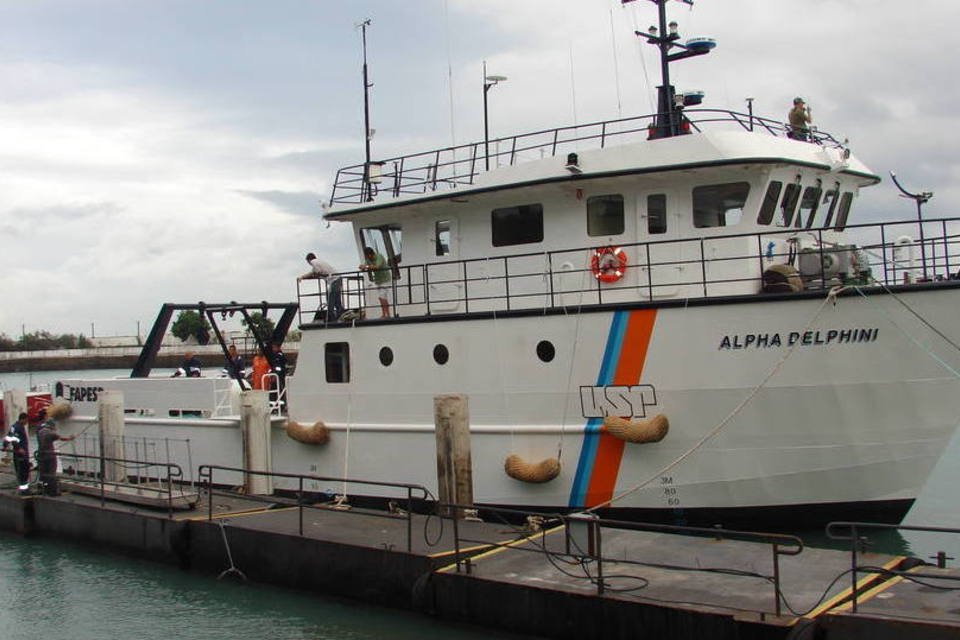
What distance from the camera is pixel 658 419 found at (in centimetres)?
1217

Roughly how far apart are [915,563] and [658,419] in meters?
3.46

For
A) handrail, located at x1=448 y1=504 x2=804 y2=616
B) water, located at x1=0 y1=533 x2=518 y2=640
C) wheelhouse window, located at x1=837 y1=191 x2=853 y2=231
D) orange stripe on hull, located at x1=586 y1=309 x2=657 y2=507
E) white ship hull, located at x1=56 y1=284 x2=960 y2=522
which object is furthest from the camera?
wheelhouse window, located at x1=837 y1=191 x2=853 y2=231

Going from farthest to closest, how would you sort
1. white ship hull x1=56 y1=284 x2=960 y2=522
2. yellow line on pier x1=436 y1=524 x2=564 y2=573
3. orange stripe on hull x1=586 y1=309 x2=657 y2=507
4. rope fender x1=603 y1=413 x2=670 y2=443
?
orange stripe on hull x1=586 y1=309 x2=657 y2=507
rope fender x1=603 y1=413 x2=670 y2=443
white ship hull x1=56 y1=284 x2=960 y2=522
yellow line on pier x1=436 y1=524 x2=564 y2=573

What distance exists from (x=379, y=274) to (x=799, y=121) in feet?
21.3

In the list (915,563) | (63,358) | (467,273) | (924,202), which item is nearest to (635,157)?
(467,273)

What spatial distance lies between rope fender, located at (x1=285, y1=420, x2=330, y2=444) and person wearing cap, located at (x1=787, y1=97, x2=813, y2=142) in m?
7.79

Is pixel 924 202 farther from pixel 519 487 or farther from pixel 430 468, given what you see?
pixel 430 468

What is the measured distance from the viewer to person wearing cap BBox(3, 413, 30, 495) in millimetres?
15781

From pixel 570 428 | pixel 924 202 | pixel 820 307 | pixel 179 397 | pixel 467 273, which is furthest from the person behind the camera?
pixel 179 397

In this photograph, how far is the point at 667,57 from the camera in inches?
570

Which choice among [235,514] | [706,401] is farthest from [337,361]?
[706,401]

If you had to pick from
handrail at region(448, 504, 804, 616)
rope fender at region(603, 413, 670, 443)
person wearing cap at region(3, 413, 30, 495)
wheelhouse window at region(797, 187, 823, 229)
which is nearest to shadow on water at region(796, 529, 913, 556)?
handrail at region(448, 504, 804, 616)

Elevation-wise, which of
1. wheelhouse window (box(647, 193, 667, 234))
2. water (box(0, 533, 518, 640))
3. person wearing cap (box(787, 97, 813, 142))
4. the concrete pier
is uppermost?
person wearing cap (box(787, 97, 813, 142))

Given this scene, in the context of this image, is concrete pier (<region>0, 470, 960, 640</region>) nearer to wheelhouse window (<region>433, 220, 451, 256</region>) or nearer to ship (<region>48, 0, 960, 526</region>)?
ship (<region>48, 0, 960, 526</region>)
